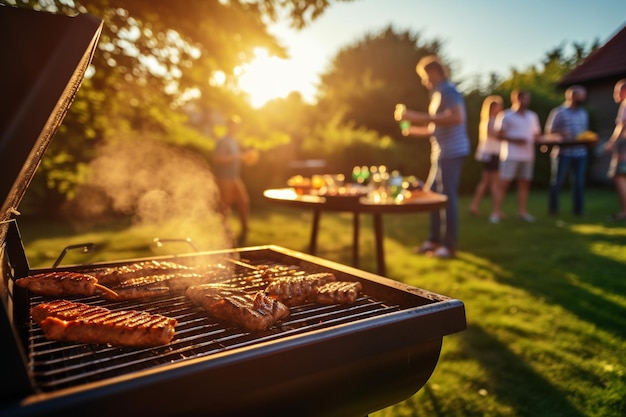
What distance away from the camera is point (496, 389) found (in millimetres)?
3178

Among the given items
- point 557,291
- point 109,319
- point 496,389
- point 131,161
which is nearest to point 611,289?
point 557,291

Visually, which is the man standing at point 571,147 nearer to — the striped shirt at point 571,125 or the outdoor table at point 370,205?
the striped shirt at point 571,125

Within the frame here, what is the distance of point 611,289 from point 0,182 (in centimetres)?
573

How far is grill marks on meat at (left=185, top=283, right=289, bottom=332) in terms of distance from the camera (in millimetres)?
1727

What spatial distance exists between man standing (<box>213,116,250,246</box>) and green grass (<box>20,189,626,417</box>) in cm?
56

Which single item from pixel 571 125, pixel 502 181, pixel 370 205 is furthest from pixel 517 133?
pixel 370 205

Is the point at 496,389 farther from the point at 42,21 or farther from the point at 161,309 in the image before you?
the point at 42,21

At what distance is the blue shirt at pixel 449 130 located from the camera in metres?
6.07

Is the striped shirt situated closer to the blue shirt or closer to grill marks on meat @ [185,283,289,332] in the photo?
the blue shirt

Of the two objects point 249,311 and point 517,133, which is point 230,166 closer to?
point 517,133

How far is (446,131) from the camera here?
621cm

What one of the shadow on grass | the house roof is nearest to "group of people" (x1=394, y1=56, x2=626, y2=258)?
the house roof

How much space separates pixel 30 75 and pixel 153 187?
12.1 m

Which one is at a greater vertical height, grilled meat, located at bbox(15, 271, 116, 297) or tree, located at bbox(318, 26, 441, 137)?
tree, located at bbox(318, 26, 441, 137)
